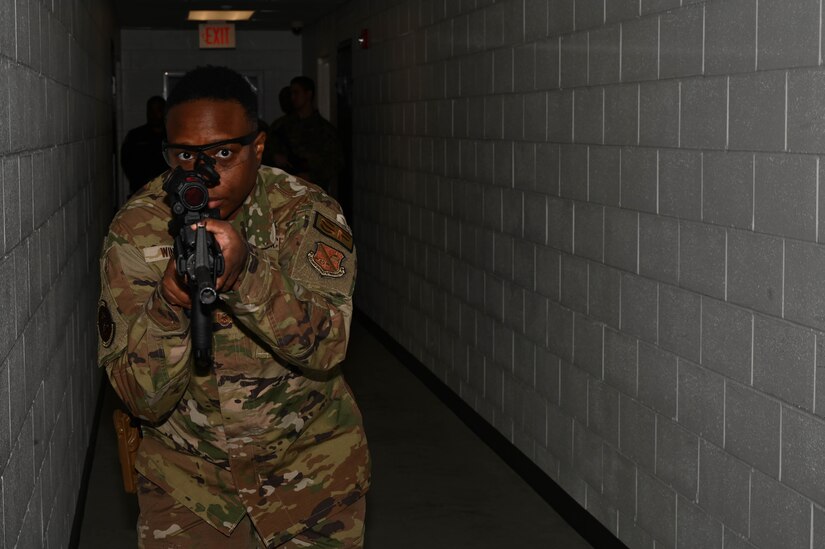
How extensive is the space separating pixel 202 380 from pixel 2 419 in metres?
0.42

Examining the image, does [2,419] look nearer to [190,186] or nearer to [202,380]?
[202,380]

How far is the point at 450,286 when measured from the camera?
631 cm

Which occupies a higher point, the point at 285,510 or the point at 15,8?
the point at 15,8

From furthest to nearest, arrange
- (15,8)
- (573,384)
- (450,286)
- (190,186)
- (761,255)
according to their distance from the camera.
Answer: (450,286), (573,384), (761,255), (15,8), (190,186)

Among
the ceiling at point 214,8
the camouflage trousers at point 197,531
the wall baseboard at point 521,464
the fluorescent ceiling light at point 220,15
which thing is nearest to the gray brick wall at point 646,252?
the wall baseboard at point 521,464

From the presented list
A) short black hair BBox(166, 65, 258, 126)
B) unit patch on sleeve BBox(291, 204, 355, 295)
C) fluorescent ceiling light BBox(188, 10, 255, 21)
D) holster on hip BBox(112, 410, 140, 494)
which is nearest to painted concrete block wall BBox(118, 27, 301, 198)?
fluorescent ceiling light BBox(188, 10, 255, 21)

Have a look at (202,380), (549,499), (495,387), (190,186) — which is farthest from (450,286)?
(190,186)

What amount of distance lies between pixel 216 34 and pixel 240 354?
12.4 m

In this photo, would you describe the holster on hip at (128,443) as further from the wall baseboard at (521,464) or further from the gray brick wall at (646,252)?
the wall baseboard at (521,464)

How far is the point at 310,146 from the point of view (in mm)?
8633

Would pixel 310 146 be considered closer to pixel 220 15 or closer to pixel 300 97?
pixel 300 97

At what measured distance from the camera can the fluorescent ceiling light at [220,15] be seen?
1243 centimetres

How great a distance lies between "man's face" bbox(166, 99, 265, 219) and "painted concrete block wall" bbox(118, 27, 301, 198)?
13.0 m

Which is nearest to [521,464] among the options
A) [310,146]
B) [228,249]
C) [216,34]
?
[228,249]
